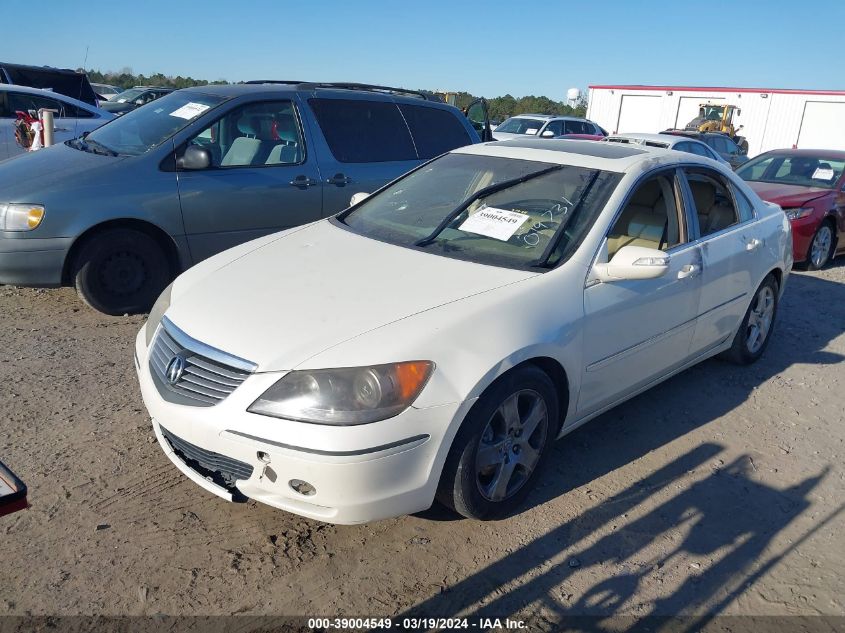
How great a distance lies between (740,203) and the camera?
15.8 ft

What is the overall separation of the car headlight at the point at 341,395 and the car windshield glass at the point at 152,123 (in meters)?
3.65

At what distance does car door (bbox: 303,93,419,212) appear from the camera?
6.15 meters

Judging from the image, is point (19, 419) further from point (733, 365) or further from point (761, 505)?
→ point (733, 365)

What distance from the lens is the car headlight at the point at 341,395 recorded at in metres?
2.61

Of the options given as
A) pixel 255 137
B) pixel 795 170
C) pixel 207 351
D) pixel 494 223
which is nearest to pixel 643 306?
→ pixel 494 223

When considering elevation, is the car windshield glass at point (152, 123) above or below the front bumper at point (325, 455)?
above

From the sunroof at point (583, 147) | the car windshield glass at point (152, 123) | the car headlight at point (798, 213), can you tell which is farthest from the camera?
the car headlight at point (798, 213)

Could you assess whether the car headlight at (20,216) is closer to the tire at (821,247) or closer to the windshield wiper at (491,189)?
the windshield wiper at (491,189)

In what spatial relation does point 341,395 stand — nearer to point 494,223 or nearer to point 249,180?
point 494,223

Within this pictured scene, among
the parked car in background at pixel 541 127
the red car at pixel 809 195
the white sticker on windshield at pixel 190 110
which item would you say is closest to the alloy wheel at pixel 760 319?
the red car at pixel 809 195

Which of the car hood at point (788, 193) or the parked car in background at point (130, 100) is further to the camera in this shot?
the parked car in background at point (130, 100)

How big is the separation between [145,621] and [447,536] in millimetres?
1214

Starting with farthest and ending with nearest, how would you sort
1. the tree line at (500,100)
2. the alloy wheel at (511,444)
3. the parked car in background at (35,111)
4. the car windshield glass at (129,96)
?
1. the tree line at (500,100)
2. the car windshield glass at (129,96)
3. the parked car in background at (35,111)
4. the alloy wheel at (511,444)

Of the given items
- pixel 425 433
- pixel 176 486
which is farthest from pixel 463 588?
pixel 176 486
